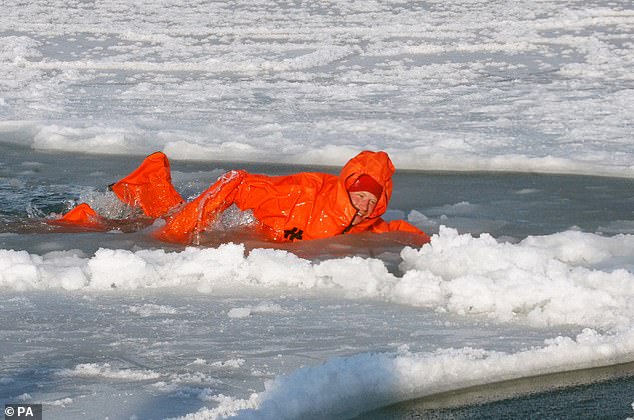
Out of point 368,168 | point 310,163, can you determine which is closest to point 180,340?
point 368,168

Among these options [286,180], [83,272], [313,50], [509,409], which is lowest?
[509,409]

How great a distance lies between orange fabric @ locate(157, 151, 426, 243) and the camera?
562cm

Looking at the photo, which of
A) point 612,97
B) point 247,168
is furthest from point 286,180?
point 612,97

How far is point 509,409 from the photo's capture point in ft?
11.9

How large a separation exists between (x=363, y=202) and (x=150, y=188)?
56.2 inches

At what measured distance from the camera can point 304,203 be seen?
18.8 ft

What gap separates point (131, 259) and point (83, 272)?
22cm

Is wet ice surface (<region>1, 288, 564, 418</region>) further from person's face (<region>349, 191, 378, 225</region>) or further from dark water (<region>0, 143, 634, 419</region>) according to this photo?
person's face (<region>349, 191, 378, 225</region>)

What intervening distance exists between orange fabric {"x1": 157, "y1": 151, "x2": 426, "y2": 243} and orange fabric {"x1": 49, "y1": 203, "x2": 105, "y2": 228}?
584 millimetres

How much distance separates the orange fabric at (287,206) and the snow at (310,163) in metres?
0.21

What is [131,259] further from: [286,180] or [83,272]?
[286,180]

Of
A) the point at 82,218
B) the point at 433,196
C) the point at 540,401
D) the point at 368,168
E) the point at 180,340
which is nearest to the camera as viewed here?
the point at 540,401

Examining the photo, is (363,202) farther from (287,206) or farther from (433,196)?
(433,196)

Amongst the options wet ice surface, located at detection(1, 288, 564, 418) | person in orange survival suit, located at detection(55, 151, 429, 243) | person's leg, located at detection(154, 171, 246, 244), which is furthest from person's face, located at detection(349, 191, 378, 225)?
wet ice surface, located at detection(1, 288, 564, 418)
